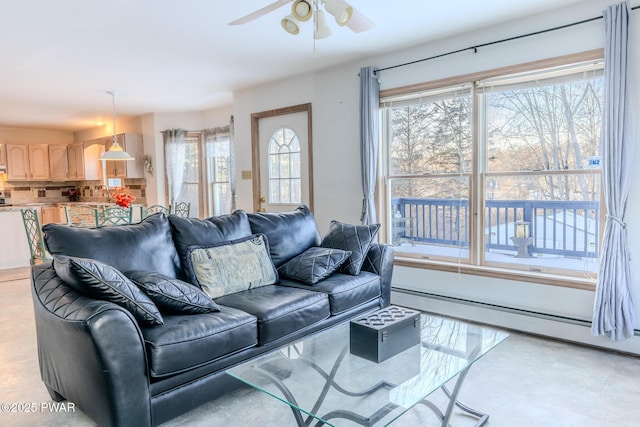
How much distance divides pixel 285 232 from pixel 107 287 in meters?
1.68

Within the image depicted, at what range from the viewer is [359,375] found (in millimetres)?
1827

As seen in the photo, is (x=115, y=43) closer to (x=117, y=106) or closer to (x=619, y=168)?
(x=117, y=106)

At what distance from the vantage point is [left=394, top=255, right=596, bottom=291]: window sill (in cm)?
321

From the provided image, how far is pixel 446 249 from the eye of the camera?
13.1ft

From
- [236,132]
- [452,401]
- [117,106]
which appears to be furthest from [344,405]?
[117,106]

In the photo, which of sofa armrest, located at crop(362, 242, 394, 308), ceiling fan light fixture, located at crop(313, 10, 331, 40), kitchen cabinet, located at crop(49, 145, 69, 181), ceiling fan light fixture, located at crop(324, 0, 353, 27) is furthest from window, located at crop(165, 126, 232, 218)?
ceiling fan light fixture, located at crop(324, 0, 353, 27)

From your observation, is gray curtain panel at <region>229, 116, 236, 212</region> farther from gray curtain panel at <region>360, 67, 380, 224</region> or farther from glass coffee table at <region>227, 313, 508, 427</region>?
glass coffee table at <region>227, 313, 508, 427</region>

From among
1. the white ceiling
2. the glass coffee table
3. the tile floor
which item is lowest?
the tile floor

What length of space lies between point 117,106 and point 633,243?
6.61 metres

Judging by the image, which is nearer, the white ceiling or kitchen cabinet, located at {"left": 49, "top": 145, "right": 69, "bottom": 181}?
the white ceiling

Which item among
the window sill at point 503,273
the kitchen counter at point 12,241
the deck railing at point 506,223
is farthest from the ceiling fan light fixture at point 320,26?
the kitchen counter at point 12,241

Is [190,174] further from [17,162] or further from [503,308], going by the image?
[503,308]

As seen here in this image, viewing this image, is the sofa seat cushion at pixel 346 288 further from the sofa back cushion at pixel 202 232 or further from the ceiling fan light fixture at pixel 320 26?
the ceiling fan light fixture at pixel 320 26

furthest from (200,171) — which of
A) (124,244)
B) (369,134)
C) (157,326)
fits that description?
(157,326)
